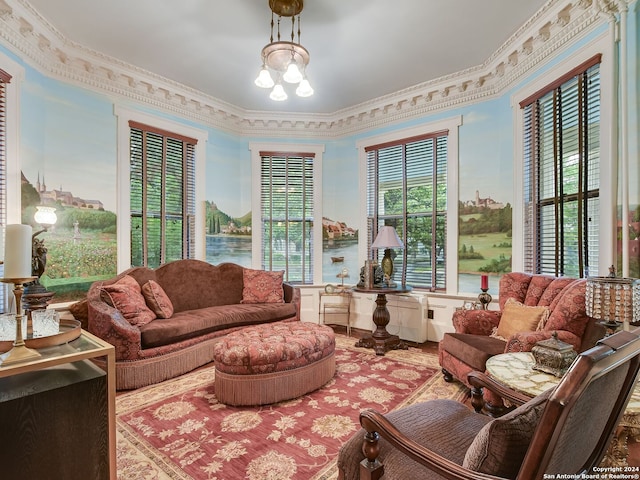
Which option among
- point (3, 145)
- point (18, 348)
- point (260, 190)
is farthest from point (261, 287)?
point (18, 348)

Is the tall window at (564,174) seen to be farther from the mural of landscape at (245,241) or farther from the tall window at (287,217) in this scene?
the tall window at (287,217)

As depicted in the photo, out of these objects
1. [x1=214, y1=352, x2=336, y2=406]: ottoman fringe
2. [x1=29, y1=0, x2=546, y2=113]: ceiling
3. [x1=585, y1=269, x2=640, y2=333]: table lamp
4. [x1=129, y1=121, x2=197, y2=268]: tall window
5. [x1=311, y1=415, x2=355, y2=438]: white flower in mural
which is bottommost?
[x1=311, y1=415, x2=355, y2=438]: white flower in mural

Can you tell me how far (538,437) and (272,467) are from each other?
65.6 inches

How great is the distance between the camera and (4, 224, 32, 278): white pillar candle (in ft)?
4.66

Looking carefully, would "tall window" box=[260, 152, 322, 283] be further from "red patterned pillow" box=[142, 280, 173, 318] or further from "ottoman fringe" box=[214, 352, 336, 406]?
"ottoman fringe" box=[214, 352, 336, 406]

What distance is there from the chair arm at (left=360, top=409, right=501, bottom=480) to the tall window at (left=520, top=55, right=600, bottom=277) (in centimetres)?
274

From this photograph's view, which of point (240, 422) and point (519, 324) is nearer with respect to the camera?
point (240, 422)

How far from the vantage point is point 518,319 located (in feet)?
9.46

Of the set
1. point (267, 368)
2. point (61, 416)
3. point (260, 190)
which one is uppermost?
point (260, 190)

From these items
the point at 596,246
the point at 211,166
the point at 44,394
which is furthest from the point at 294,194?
the point at 44,394

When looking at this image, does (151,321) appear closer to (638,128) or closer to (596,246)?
(596,246)

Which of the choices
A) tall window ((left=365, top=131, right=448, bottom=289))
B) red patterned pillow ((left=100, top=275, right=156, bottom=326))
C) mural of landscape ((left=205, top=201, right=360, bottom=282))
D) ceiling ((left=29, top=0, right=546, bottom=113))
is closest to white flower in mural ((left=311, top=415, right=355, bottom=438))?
red patterned pillow ((left=100, top=275, right=156, bottom=326))

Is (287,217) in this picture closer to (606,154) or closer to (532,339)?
(532,339)

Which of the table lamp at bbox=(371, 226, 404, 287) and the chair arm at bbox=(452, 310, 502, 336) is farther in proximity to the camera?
the table lamp at bbox=(371, 226, 404, 287)
